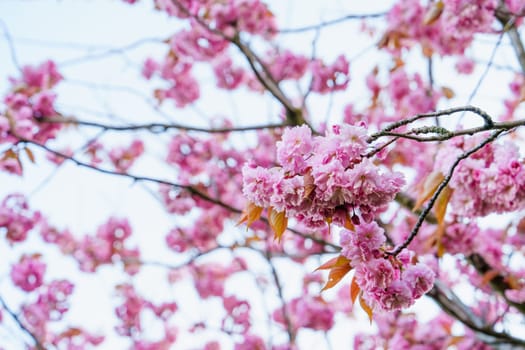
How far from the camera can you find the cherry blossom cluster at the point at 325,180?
99cm

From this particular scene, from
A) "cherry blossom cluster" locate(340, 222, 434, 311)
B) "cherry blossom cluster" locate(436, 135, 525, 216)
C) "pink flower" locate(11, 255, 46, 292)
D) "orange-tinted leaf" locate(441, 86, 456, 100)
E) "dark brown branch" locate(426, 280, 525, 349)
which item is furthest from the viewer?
"pink flower" locate(11, 255, 46, 292)

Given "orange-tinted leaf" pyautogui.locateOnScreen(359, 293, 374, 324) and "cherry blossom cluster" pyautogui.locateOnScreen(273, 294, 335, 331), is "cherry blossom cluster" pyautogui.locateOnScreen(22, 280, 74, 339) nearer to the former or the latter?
"cherry blossom cluster" pyautogui.locateOnScreen(273, 294, 335, 331)

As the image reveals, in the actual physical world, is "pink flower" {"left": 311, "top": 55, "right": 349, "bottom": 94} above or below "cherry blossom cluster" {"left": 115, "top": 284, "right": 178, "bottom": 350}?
above

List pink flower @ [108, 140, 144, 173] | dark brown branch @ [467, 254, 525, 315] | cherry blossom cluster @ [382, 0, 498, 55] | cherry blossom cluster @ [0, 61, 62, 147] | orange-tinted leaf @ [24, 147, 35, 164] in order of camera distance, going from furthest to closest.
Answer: pink flower @ [108, 140, 144, 173]
cherry blossom cluster @ [382, 0, 498, 55]
cherry blossom cluster @ [0, 61, 62, 147]
dark brown branch @ [467, 254, 525, 315]
orange-tinted leaf @ [24, 147, 35, 164]

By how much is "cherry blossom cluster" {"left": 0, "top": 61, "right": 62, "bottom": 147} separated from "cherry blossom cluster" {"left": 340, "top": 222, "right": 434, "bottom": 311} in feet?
6.65

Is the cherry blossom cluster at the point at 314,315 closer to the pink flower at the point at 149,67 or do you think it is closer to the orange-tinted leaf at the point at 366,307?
the pink flower at the point at 149,67

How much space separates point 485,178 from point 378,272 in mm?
610

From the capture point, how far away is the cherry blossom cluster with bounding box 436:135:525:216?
4.73 feet

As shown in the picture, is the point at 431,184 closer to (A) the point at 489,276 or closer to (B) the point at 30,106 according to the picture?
(A) the point at 489,276

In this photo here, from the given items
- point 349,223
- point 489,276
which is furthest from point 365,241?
point 489,276

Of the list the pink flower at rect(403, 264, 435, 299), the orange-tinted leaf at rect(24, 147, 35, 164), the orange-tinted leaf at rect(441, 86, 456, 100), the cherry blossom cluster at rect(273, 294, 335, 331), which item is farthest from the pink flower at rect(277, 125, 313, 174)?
the cherry blossom cluster at rect(273, 294, 335, 331)

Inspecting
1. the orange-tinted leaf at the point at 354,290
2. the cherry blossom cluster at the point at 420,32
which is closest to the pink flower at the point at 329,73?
the cherry blossom cluster at the point at 420,32

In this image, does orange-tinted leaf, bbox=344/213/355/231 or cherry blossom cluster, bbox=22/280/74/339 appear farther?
cherry blossom cluster, bbox=22/280/74/339

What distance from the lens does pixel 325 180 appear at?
999mm
